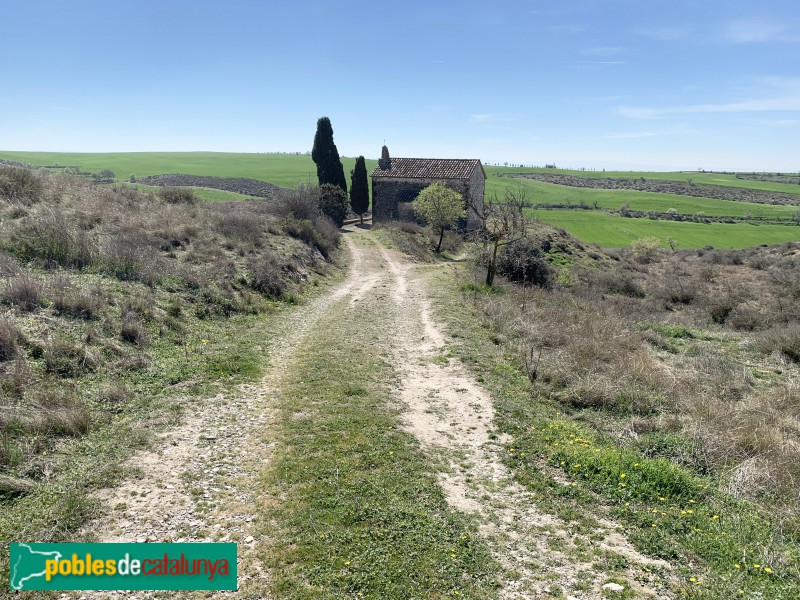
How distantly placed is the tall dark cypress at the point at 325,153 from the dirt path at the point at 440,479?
135ft

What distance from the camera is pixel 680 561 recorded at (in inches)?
225

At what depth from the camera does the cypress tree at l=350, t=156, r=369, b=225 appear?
2249 inches

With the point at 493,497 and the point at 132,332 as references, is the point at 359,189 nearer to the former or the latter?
the point at 132,332

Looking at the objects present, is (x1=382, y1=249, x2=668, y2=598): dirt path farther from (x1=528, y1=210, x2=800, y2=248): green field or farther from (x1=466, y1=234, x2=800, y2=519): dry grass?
(x1=528, y1=210, x2=800, y2=248): green field

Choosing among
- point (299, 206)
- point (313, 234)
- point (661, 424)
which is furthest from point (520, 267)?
point (661, 424)

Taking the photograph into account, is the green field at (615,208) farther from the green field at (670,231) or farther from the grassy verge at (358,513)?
the grassy verge at (358,513)

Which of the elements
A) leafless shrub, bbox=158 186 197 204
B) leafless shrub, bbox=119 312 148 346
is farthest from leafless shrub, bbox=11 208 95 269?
leafless shrub, bbox=158 186 197 204

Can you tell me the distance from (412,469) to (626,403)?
5.51 meters

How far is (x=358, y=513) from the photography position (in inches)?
254

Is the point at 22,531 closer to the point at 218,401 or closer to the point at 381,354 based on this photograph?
the point at 218,401

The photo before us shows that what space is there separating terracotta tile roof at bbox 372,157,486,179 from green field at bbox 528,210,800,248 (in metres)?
17.1

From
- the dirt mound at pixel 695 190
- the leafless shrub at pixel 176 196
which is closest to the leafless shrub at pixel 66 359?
the leafless shrub at pixel 176 196

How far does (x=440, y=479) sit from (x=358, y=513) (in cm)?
174

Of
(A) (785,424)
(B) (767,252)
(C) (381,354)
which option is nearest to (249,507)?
(C) (381,354)
